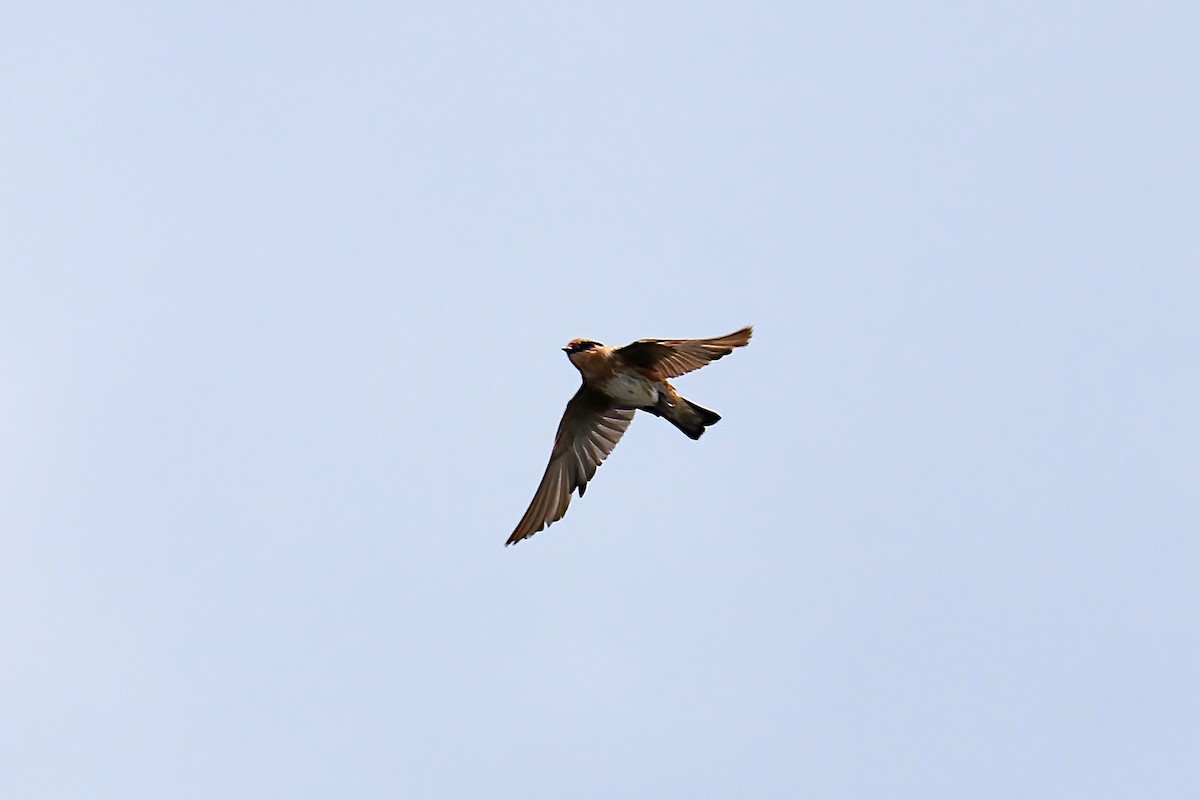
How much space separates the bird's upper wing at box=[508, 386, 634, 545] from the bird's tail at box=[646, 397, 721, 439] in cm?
79

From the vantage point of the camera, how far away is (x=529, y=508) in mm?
21609

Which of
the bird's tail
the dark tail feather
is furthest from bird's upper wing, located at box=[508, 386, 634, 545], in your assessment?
the dark tail feather

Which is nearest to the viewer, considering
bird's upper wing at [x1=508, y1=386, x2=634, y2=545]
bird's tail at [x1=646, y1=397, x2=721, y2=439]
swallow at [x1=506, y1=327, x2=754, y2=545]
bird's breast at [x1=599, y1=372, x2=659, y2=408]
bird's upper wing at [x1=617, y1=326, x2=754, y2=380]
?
bird's upper wing at [x1=617, y1=326, x2=754, y2=380]

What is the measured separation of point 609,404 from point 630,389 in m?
0.80

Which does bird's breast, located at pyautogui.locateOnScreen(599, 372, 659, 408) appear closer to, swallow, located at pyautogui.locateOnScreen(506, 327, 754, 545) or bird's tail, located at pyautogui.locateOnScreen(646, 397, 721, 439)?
swallow, located at pyautogui.locateOnScreen(506, 327, 754, 545)

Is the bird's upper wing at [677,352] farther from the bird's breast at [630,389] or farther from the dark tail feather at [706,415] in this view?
the dark tail feather at [706,415]

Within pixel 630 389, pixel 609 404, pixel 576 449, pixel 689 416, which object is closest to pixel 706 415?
pixel 689 416

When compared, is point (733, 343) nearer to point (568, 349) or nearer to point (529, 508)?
point (568, 349)

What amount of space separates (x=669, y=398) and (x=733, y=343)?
1.31 m

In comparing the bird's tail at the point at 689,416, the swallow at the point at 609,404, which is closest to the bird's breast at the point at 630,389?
the swallow at the point at 609,404

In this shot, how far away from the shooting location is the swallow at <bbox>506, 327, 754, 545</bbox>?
790 inches

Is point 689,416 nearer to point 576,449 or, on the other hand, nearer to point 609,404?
point 609,404

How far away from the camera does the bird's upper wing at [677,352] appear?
65.1ft

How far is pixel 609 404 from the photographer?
21562 mm
